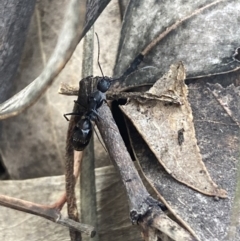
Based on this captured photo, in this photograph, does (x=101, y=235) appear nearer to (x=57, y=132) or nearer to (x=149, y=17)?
(x=57, y=132)

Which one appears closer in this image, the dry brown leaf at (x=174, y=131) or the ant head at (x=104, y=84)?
the dry brown leaf at (x=174, y=131)

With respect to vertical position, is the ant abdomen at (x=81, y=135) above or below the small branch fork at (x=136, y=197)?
above

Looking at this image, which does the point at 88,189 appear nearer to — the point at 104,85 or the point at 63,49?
the point at 104,85

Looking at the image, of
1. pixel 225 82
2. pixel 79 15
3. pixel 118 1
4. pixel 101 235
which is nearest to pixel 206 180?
pixel 225 82

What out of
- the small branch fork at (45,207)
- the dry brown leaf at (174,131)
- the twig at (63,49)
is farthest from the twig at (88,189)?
the twig at (63,49)

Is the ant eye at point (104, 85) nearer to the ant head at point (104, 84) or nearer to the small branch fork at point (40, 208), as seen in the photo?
the ant head at point (104, 84)

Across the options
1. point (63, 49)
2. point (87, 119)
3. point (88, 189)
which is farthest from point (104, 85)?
point (63, 49)
